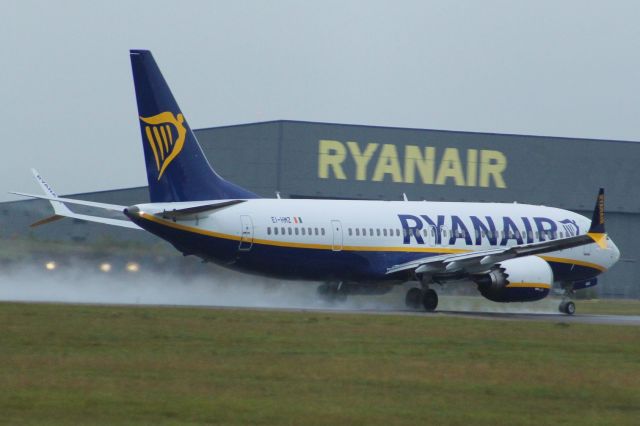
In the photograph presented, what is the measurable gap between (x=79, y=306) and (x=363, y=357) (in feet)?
40.2

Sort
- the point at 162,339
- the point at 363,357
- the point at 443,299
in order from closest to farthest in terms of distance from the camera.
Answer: the point at 363,357, the point at 162,339, the point at 443,299

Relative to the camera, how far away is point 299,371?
17.7m

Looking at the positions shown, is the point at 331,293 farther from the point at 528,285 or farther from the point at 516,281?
the point at 528,285

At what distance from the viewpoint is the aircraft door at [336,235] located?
34.9m

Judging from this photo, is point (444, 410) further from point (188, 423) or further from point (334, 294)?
point (334, 294)

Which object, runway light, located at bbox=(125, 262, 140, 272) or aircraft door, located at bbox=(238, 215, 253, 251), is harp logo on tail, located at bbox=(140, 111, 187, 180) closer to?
aircraft door, located at bbox=(238, 215, 253, 251)

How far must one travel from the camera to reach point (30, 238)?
37.9 meters

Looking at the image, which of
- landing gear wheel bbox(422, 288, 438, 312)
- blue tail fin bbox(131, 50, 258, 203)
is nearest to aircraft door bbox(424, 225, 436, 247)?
landing gear wheel bbox(422, 288, 438, 312)

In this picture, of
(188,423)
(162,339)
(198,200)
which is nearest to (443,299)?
(198,200)

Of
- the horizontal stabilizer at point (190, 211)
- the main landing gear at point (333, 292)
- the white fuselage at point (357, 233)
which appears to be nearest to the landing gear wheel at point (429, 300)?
the white fuselage at point (357, 233)

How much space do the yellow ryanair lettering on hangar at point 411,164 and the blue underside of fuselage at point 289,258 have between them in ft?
74.5

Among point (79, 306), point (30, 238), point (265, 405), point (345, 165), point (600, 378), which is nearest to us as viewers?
point (265, 405)

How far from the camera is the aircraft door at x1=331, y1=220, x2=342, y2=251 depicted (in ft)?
115

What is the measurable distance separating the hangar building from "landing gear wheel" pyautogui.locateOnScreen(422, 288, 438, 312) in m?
22.0
